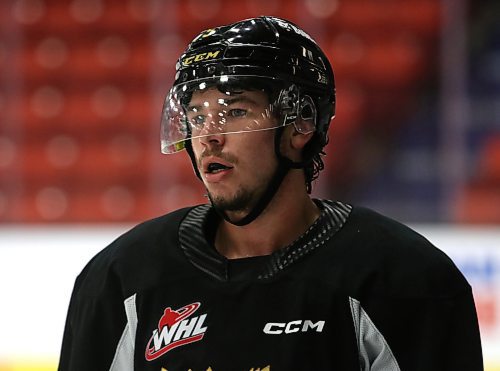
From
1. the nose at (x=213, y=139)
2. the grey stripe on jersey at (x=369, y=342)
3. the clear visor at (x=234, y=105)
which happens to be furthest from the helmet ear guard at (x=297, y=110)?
the grey stripe on jersey at (x=369, y=342)

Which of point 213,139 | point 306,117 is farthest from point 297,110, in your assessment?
point 213,139

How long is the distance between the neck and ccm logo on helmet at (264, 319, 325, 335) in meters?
0.15

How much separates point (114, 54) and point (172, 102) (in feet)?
11.7

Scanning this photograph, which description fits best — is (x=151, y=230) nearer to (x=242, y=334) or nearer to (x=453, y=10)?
(x=242, y=334)

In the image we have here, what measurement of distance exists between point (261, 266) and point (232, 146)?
0.18 metres

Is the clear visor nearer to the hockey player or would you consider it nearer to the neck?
the hockey player

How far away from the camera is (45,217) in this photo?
4586mm

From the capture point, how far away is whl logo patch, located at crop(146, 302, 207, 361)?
5.02 feet

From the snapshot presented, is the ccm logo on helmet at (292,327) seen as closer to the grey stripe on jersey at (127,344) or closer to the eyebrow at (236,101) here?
the grey stripe on jersey at (127,344)

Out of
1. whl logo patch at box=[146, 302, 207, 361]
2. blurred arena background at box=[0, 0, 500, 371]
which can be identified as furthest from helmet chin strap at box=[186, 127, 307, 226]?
blurred arena background at box=[0, 0, 500, 371]

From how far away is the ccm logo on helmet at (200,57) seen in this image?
5.19 feet

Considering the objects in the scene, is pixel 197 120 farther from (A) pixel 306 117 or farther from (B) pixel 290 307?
(B) pixel 290 307

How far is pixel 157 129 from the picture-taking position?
4664 millimetres

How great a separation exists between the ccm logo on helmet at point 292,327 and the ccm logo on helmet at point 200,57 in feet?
1.33
